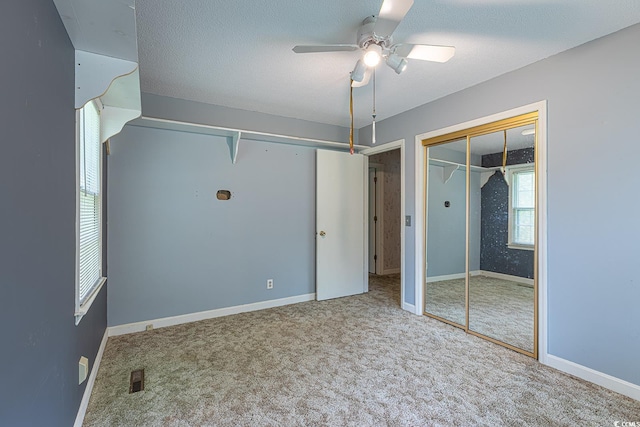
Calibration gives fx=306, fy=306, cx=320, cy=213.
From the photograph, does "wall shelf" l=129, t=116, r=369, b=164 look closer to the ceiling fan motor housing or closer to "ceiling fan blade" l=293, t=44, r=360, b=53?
"ceiling fan blade" l=293, t=44, r=360, b=53

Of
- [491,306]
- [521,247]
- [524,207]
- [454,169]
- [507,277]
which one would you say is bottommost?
[491,306]

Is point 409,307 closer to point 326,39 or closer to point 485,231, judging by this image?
point 485,231

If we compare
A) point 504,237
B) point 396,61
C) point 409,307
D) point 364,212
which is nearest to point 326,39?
point 396,61

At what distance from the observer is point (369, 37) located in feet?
6.31

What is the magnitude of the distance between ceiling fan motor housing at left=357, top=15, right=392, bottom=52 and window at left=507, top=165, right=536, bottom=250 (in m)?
1.67

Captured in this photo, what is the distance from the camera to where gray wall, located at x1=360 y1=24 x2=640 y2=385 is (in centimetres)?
199

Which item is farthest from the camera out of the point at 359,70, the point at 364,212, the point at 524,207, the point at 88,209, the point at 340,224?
the point at 364,212

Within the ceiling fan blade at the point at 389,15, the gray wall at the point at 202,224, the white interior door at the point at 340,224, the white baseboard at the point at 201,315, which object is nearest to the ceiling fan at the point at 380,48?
the ceiling fan blade at the point at 389,15

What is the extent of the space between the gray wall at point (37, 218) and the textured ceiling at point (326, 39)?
2.74 feet

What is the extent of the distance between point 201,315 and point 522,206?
11.0 ft

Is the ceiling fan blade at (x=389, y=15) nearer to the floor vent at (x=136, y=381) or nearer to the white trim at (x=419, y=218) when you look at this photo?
the white trim at (x=419, y=218)

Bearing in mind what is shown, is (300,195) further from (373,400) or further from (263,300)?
(373,400)

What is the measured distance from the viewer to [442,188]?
3.41 metres

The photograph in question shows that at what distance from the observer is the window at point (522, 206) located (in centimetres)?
260
